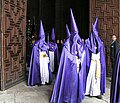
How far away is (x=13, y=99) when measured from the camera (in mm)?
6180

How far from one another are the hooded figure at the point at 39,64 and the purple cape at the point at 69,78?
2.33 m

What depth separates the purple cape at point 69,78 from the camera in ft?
17.8

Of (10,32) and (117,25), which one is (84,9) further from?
(10,32)

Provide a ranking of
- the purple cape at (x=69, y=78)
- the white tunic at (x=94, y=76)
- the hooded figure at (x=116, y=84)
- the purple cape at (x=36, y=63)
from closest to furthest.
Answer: the hooded figure at (x=116, y=84)
the purple cape at (x=69, y=78)
the white tunic at (x=94, y=76)
the purple cape at (x=36, y=63)

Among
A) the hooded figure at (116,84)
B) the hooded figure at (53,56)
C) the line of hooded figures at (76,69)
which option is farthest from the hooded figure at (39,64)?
the hooded figure at (116,84)

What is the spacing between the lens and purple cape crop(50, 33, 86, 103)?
5422 millimetres

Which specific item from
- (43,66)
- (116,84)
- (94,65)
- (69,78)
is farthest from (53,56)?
(116,84)

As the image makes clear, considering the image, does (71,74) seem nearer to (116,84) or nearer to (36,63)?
(116,84)

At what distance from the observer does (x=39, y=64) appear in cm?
789

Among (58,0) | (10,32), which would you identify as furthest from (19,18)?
(58,0)

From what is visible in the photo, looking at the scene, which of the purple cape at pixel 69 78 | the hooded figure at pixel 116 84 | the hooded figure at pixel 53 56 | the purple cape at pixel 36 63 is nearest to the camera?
the hooded figure at pixel 116 84

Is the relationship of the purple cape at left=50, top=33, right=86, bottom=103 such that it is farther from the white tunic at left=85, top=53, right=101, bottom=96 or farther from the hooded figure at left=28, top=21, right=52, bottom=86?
the hooded figure at left=28, top=21, right=52, bottom=86

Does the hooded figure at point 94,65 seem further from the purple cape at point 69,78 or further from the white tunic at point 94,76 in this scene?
the purple cape at point 69,78

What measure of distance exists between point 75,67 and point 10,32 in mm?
2986
